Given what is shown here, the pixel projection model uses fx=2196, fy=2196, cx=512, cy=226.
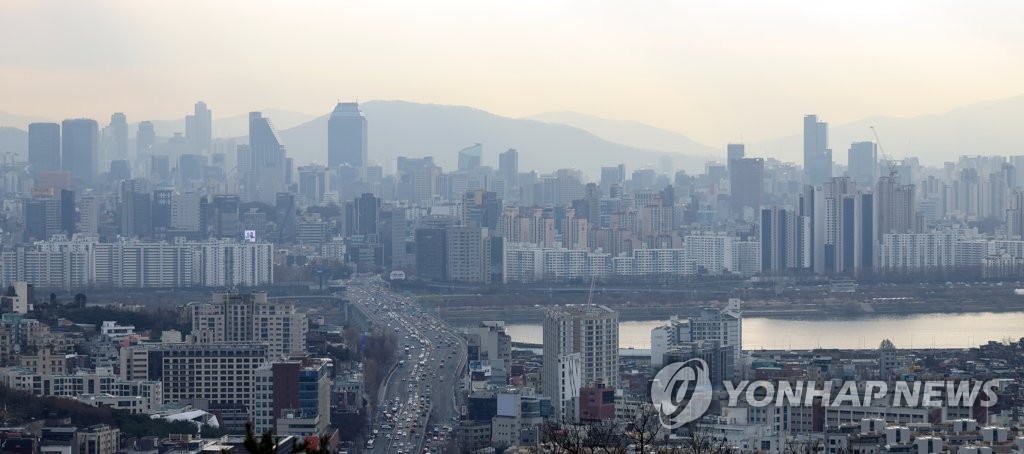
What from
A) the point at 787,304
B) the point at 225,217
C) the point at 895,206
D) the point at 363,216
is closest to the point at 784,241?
the point at 895,206

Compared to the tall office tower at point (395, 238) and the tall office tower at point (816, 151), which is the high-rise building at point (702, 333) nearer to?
the tall office tower at point (395, 238)

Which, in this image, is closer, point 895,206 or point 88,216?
point 895,206

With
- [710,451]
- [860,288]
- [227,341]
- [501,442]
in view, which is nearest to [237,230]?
[860,288]

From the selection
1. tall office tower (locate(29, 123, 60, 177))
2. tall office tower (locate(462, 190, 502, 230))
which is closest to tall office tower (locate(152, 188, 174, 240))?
tall office tower (locate(462, 190, 502, 230))

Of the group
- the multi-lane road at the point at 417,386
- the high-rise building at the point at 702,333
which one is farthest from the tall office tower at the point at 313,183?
the high-rise building at the point at 702,333

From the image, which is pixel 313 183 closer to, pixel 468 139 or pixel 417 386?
pixel 468 139

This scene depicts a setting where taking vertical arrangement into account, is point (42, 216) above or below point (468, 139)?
below

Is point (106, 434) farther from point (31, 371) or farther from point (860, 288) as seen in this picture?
point (860, 288)
